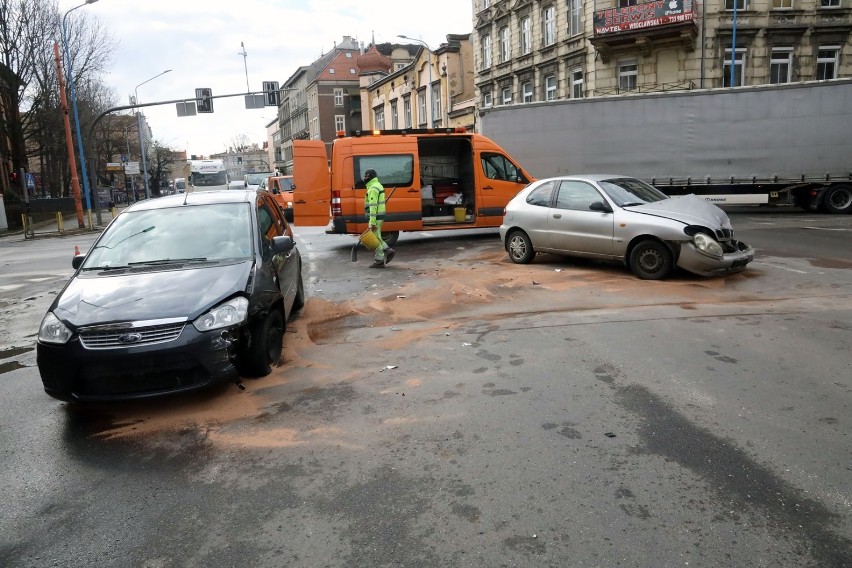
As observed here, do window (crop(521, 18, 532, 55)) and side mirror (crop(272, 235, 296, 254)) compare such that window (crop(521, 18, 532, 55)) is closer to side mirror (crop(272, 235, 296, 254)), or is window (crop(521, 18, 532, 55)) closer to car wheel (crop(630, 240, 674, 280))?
car wheel (crop(630, 240, 674, 280))

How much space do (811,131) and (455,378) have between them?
19.1m

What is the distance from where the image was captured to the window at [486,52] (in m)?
38.2

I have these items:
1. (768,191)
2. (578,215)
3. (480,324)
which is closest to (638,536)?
(480,324)

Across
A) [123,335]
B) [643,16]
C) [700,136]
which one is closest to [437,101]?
[643,16]

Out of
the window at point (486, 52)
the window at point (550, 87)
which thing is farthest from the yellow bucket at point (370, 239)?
the window at point (486, 52)

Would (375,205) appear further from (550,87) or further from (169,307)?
(550,87)

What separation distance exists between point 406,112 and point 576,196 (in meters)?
43.9

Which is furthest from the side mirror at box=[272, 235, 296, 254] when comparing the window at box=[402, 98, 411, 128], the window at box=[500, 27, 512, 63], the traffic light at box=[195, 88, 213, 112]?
the window at box=[402, 98, 411, 128]

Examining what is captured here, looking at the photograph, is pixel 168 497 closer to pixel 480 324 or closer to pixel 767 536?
pixel 767 536

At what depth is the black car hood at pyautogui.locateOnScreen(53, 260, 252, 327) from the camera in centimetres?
461

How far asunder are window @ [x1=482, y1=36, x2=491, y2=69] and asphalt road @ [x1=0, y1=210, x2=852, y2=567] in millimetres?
33939

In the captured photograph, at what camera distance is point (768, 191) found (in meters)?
20.1

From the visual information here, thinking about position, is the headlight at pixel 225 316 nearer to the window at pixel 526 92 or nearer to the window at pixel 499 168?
the window at pixel 499 168

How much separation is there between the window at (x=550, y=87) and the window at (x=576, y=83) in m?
1.63
